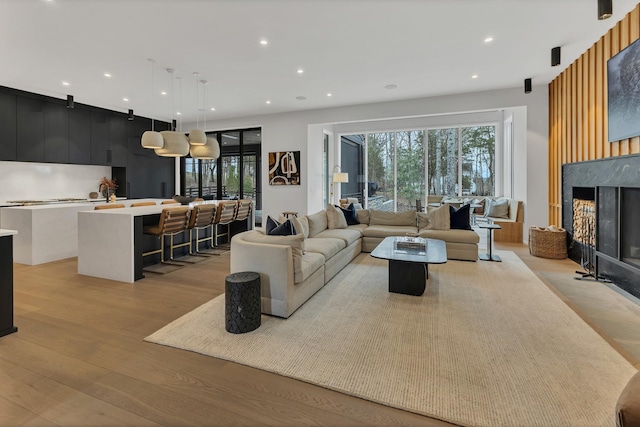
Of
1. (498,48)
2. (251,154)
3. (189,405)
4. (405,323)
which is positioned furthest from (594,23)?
(251,154)

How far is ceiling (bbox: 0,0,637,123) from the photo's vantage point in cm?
331

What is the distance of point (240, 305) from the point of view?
100 inches

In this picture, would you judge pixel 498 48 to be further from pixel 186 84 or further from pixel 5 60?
pixel 5 60

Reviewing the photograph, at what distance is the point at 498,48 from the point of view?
430 centimetres

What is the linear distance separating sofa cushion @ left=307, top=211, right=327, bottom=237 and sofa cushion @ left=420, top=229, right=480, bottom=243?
5.57 feet

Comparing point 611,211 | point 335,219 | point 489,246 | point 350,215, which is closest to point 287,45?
point 335,219

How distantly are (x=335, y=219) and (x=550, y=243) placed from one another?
363 cm

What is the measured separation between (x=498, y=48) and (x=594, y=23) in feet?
3.31

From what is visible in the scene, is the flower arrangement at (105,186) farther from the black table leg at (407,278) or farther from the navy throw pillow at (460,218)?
the navy throw pillow at (460,218)

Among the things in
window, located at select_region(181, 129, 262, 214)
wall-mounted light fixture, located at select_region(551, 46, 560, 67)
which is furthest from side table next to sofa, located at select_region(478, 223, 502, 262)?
window, located at select_region(181, 129, 262, 214)

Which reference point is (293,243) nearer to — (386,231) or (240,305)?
(240,305)

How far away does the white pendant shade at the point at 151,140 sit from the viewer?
4.58 m

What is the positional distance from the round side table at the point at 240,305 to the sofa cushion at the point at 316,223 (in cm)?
230

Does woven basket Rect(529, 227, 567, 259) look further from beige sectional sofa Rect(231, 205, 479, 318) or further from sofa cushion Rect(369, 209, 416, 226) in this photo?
sofa cushion Rect(369, 209, 416, 226)
